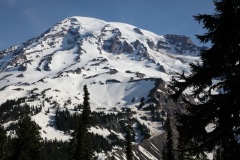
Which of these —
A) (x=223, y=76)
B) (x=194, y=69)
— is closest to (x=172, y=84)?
(x=194, y=69)

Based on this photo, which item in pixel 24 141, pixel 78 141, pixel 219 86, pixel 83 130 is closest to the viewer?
pixel 219 86

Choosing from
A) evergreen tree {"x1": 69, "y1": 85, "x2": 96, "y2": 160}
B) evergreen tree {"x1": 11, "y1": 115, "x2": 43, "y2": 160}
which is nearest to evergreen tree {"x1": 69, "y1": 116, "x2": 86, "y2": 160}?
evergreen tree {"x1": 69, "y1": 85, "x2": 96, "y2": 160}

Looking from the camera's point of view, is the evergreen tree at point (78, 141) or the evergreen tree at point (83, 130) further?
the evergreen tree at point (78, 141)

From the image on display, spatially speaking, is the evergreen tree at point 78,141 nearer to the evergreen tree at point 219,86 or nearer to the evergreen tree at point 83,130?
the evergreen tree at point 83,130

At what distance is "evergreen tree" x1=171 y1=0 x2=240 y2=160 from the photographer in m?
14.4

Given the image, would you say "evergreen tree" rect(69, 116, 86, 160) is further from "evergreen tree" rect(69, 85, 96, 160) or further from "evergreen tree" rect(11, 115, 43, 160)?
"evergreen tree" rect(11, 115, 43, 160)

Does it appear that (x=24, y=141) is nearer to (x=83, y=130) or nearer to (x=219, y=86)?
(x=83, y=130)

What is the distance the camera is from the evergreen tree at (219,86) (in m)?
14.4

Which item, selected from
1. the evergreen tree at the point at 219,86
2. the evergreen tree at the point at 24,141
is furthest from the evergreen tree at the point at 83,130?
the evergreen tree at the point at 219,86

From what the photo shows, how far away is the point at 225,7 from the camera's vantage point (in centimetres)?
1516

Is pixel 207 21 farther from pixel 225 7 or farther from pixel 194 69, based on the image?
pixel 194 69

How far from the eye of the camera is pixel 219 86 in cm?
1512

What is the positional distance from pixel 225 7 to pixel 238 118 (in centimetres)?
448

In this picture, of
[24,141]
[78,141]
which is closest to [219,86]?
[78,141]
